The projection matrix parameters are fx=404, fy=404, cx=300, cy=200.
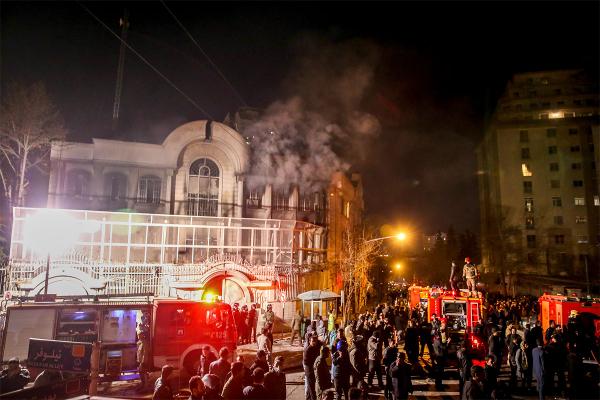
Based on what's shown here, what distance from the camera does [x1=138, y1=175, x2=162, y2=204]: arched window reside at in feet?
90.8

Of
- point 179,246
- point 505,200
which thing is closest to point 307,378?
point 179,246

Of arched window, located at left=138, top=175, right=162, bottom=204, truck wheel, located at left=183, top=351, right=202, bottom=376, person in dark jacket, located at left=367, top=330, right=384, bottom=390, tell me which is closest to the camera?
person in dark jacket, located at left=367, top=330, right=384, bottom=390

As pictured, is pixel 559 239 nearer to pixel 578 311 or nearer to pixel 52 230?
pixel 578 311

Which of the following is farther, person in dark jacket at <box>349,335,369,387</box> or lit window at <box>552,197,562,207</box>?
lit window at <box>552,197,562,207</box>

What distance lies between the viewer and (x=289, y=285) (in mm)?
23547

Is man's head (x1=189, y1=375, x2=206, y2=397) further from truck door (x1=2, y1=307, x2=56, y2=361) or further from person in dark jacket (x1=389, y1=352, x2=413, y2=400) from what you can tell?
truck door (x1=2, y1=307, x2=56, y2=361)

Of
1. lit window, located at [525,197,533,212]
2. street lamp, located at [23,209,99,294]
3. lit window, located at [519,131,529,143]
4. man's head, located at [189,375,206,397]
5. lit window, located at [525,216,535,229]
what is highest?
lit window, located at [519,131,529,143]

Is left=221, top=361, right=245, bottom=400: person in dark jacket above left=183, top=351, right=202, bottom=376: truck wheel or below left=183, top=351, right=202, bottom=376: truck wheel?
above

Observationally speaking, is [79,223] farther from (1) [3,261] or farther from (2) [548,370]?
(2) [548,370]

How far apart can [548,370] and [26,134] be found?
1215 inches

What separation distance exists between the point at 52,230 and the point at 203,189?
9712 mm

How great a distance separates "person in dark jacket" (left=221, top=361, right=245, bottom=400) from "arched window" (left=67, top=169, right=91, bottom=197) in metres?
23.5

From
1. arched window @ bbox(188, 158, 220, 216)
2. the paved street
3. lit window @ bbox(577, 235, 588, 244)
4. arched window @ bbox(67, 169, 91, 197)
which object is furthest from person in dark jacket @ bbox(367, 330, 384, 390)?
lit window @ bbox(577, 235, 588, 244)

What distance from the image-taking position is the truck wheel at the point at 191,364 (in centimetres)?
1207
